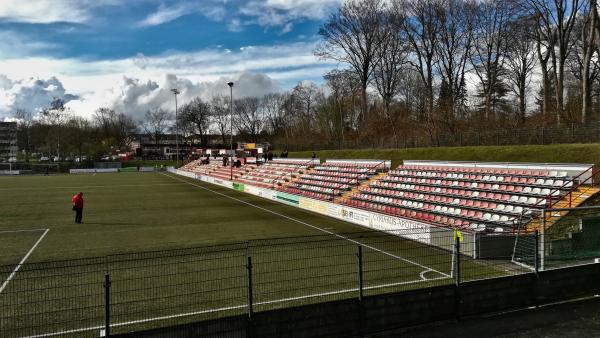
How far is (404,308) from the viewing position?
7988 mm

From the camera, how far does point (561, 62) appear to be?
31.8 metres

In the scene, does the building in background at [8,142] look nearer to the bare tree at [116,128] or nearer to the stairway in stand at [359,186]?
the bare tree at [116,128]

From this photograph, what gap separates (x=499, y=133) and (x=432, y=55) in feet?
69.5

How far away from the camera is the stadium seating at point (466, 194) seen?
16.3 meters

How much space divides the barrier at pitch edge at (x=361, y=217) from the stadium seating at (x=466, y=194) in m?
1.73

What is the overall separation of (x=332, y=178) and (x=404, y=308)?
24.9m

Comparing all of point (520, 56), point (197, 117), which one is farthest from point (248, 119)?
point (520, 56)

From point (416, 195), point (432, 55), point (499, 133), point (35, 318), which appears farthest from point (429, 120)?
point (35, 318)

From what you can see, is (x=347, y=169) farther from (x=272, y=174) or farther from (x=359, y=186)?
(x=272, y=174)

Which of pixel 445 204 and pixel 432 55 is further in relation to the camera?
pixel 432 55

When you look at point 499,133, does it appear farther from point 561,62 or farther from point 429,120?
point 429,120

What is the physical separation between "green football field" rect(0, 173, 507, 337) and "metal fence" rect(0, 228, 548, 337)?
0.04 m

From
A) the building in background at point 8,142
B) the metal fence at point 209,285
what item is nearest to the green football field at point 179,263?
the metal fence at point 209,285

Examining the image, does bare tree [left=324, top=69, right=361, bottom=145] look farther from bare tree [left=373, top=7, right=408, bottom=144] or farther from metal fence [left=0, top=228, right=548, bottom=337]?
metal fence [left=0, top=228, right=548, bottom=337]
